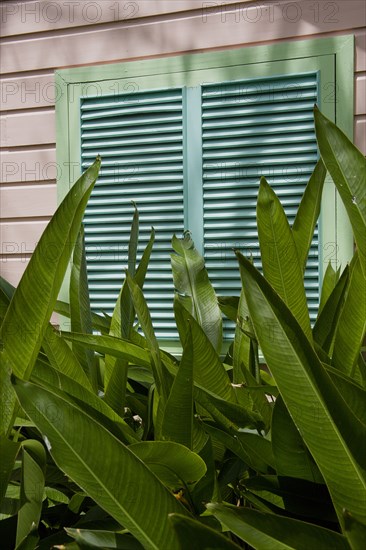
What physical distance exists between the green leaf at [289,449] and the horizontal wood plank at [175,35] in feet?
6.77

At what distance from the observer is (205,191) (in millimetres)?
2449

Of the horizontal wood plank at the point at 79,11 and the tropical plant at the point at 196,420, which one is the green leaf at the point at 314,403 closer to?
the tropical plant at the point at 196,420

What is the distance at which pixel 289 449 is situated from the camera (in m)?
0.46

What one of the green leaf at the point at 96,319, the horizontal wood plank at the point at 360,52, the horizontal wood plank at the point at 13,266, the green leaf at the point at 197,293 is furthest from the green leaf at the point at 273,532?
the horizontal wood plank at the point at 13,266

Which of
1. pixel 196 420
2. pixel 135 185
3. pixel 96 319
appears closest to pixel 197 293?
pixel 96 319

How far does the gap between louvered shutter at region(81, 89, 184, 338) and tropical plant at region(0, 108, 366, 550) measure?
70.6 inches

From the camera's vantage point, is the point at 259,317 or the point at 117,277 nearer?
the point at 259,317

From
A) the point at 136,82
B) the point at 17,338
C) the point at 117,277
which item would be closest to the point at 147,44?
the point at 136,82

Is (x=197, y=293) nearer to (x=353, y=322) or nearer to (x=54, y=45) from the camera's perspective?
(x=353, y=322)

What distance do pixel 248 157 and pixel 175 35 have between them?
524 millimetres

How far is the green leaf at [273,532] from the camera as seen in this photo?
0.36 metres

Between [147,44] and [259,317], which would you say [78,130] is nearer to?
[147,44]

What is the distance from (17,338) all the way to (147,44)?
2.27m

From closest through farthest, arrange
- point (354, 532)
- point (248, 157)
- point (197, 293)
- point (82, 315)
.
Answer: point (354, 532), point (82, 315), point (197, 293), point (248, 157)
